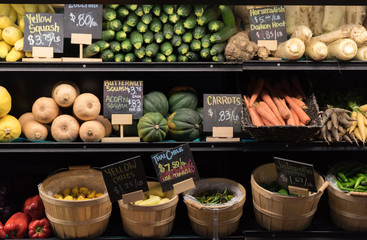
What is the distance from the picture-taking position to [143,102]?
2.80 m

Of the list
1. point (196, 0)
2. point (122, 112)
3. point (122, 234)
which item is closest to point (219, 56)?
point (122, 112)

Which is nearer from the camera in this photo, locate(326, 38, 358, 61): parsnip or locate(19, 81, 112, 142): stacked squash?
locate(326, 38, 358, 61): parsnip

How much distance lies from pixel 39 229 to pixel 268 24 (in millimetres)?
2232

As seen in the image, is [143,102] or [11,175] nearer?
[143,102]

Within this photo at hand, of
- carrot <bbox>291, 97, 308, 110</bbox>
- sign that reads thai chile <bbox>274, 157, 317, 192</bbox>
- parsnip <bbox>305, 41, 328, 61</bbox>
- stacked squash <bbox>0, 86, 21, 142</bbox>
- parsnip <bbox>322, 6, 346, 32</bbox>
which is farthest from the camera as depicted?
Result: parsnip <bbox>322, 6, 346, 32</bbox>

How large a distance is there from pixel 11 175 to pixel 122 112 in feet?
4.04

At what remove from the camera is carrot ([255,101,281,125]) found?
2.68 m

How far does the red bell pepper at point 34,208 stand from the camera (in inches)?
110

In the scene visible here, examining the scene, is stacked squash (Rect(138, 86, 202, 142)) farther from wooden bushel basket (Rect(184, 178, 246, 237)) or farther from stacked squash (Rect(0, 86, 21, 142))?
stacked squash (Rect(0, 86, 21, 142))

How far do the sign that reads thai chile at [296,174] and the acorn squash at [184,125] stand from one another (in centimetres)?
63

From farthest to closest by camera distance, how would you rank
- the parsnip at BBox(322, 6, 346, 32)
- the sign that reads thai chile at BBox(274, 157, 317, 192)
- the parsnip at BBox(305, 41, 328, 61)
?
1. the parsnip at BBox(322, 6, 346, 32)
2. the parsnip at BBox(305, 41, 328, 61)
3. the sign that reads thai chile at BBox(274, 157, 317, 192)

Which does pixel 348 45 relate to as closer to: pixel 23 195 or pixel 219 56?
pixel 219 56

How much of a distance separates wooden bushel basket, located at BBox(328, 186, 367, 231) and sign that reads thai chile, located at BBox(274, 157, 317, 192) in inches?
12.9

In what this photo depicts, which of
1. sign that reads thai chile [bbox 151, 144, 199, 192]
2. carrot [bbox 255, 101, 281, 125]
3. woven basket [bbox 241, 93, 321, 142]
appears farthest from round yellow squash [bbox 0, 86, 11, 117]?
carrot [bbox 255, 101, 281, 125]
